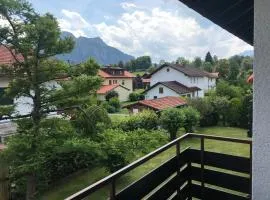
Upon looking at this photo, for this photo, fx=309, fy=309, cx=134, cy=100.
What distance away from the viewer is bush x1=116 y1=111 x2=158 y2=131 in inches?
726

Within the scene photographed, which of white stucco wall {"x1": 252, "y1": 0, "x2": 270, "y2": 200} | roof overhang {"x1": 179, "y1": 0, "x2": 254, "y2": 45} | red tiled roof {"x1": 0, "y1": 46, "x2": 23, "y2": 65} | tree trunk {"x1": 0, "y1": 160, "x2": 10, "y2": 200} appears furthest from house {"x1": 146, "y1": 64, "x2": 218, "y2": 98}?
white stucco wall {"x1": 252, "y1": 0, "x2": 270, "y2": 200}

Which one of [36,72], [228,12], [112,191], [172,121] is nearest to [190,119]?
[172,121]

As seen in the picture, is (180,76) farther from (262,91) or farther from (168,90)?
(262,91)

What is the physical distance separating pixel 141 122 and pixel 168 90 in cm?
1597

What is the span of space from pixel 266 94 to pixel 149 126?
682 inches

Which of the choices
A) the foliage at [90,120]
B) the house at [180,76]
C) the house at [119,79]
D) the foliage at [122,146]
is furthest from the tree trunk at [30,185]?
the house at [119,79]

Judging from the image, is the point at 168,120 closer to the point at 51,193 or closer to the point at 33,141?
the point at 51,193

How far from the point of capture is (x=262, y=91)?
206cm

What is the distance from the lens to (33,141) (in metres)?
8.48

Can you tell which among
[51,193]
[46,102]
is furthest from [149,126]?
[46,102]

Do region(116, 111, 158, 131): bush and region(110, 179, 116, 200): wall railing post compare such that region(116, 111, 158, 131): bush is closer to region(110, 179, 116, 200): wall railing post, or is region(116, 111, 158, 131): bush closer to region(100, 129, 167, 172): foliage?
region(100, 129, 167, 172): foliage

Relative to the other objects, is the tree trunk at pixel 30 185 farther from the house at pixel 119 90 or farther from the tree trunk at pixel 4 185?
the house at pixel 119 90

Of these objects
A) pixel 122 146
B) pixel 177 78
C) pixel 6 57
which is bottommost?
pixel 122 146

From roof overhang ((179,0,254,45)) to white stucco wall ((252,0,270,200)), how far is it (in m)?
0.38
